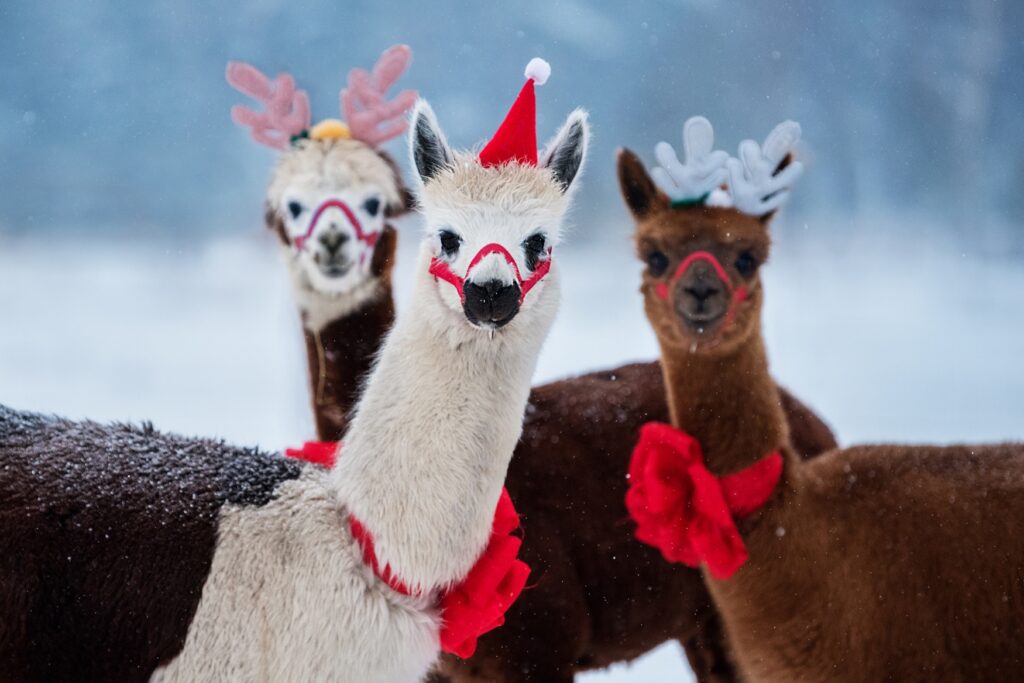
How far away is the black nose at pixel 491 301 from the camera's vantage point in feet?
5.68

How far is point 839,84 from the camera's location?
6148 mm

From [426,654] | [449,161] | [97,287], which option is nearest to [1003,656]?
[426,654]

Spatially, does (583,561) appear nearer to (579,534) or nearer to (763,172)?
(579,534)

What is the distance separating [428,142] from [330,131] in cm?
143

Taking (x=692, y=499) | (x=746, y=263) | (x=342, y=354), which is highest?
(x=746, y=263)

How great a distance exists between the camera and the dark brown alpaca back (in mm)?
2604

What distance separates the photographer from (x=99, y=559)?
174 centimetres

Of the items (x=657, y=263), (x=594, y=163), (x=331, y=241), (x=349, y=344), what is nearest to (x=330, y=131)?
(x=331, y=241)

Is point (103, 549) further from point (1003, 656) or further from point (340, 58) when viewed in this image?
point (340, 58)

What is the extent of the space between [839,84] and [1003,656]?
462 cm

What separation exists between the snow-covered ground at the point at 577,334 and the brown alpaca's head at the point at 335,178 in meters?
1.80

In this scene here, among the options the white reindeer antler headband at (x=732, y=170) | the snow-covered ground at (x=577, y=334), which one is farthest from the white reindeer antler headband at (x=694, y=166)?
the snow-covered ground at (x=577, y=334)

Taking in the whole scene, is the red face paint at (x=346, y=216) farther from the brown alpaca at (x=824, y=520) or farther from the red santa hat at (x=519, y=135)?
the red santa hat at (x=519, y=135)

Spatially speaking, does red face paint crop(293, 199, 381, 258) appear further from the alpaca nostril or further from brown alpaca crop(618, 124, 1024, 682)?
the alpaca nostril
